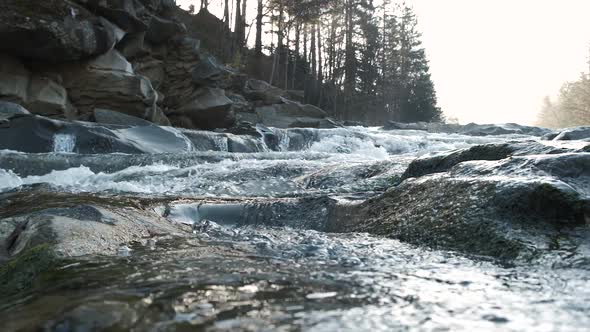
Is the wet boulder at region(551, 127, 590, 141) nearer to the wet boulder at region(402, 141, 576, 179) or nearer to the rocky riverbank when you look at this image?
the rocky riverbank

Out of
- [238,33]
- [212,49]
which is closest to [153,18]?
[212,49]

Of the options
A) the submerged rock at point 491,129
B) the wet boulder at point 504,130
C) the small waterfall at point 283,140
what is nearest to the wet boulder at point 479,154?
the small waterfall at point 283,140

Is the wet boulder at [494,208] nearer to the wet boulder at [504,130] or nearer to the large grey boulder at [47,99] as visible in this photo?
the large grey boulder at [47,99]

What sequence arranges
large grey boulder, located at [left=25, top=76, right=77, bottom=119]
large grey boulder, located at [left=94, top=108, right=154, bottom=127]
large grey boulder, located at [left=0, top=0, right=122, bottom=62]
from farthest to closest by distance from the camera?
large grey boulder, located at [left=94, top=108, right=154, bottom=127], large grey boulder, located at [left=25, top=76, right=77, bottom=119], large grey boulder, located at [left=0, top=0, right=122, bottom=62]

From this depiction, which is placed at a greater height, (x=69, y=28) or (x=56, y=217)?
(x=69, y=28)

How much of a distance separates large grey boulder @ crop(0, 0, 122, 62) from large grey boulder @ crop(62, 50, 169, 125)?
41 centimetres

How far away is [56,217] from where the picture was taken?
9.82 ft

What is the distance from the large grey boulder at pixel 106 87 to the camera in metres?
14.0

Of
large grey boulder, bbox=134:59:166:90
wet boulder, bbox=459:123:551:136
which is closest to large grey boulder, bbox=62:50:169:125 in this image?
large grey boulder, bbox=134:59:166:90

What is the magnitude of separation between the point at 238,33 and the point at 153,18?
1406 cm

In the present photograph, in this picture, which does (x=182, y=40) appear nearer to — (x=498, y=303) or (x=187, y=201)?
(x=187, y=201)

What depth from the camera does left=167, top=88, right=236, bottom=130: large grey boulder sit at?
59.3 ft

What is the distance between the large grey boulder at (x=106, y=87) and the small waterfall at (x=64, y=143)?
12.4 ft

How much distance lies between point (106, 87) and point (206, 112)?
454 cm
